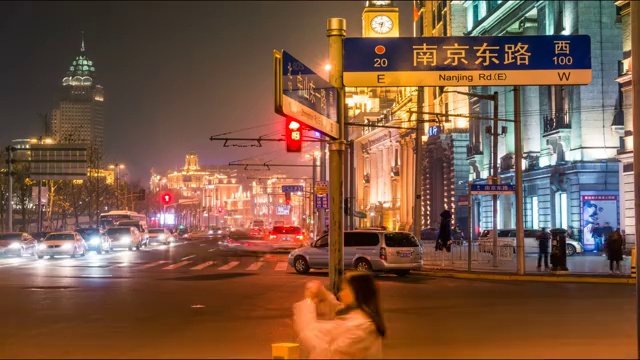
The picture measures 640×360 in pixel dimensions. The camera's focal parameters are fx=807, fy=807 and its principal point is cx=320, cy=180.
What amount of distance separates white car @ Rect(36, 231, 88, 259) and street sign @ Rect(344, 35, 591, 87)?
33.5m

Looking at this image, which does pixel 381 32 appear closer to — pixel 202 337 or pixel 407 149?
pixel 407 149

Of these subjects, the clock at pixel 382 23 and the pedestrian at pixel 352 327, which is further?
the clock at pixel 382 23

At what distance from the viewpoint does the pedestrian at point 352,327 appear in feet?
21.3

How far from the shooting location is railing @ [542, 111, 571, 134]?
4959cm

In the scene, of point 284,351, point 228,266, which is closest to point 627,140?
point 228,266

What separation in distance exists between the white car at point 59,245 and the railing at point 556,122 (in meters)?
29.7

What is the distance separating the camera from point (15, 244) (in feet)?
146

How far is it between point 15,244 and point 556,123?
32.9 m

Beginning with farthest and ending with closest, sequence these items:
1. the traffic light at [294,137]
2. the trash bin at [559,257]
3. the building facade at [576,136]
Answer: the building facade at [576,136] → the trash bin at [559,257] → the traffic light at [294,137]

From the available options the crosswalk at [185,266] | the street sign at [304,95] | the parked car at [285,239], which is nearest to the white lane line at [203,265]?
the crosswalk at [185,266]

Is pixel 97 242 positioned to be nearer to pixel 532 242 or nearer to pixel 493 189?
pixel 532 242

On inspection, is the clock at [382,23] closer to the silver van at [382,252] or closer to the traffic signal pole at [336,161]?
the silver van at [382,252]

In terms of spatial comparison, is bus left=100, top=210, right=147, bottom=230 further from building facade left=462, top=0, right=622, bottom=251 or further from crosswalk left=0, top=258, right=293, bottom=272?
building facade left=462, top=0, right=622, bottom=251

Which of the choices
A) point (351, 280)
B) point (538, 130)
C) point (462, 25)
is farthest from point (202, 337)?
point (462, 25)
